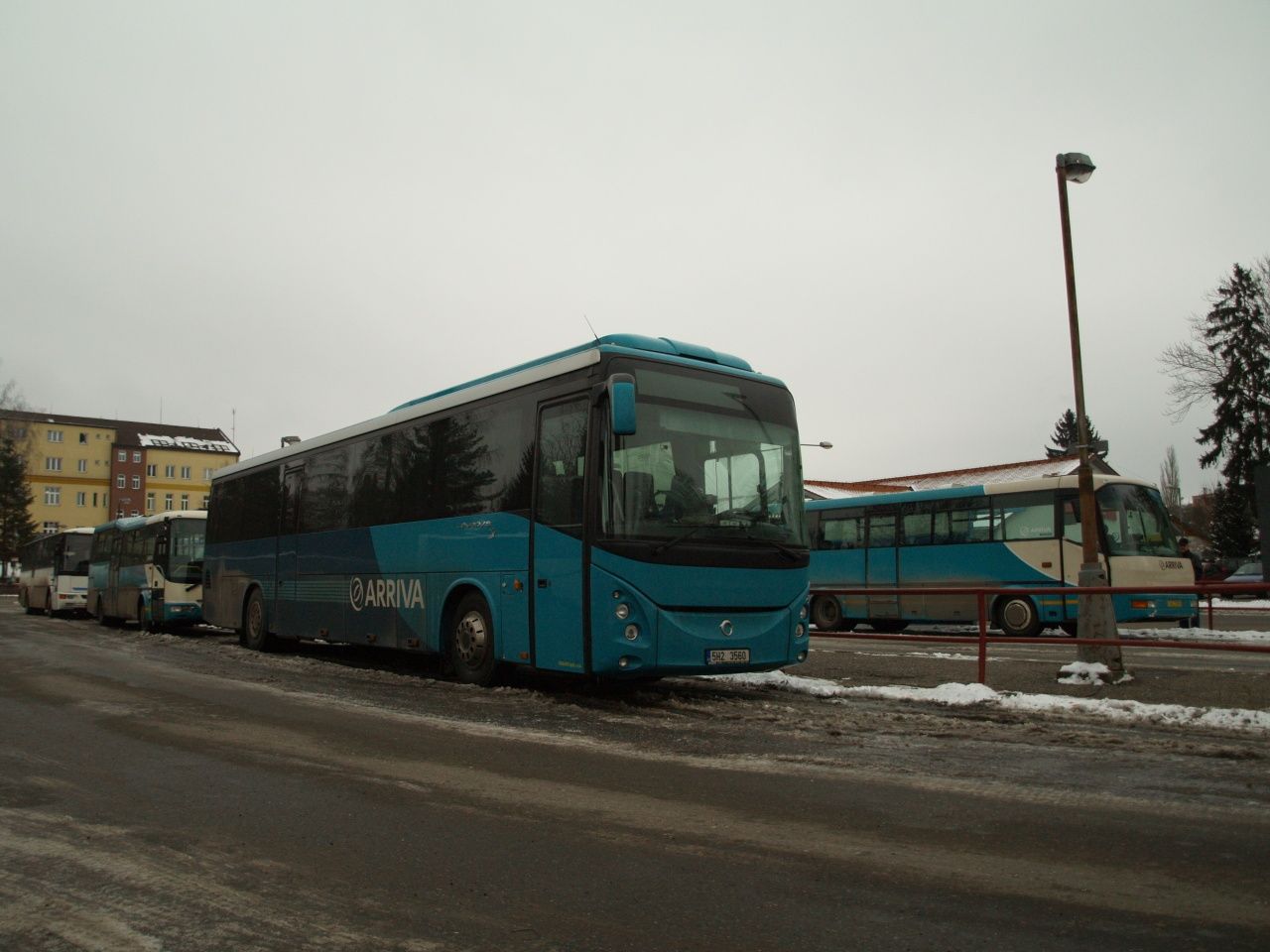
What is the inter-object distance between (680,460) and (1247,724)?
514cm

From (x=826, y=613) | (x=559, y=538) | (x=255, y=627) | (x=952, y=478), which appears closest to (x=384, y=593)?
(x=559, y=538)

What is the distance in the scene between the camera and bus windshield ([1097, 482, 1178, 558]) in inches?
767

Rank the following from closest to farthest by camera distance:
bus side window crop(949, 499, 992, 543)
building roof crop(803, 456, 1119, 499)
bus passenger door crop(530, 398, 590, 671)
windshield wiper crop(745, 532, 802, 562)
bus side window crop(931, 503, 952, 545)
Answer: bus passenger door crop(530, 398, 590, 671), windshield wiper crop(745, 532, 802, 562), bus side window crop(949, 499, 992, 543), bus side window crop(931, 503, 952, 545), building roof crop(803, 456, 1119, 499)

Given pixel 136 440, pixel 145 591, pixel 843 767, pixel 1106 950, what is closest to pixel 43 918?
pixel 1106 950

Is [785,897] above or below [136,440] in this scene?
below

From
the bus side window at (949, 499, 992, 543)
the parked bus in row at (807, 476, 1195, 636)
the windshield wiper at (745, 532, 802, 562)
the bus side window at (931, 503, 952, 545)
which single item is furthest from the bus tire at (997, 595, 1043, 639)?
the windshield wiper at (745, 532, 802, 562)

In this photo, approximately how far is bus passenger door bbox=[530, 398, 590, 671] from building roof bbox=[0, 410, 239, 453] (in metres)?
109

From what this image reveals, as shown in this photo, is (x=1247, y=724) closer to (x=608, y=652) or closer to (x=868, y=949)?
(x=608, y=652)

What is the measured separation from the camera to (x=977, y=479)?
41.4 m

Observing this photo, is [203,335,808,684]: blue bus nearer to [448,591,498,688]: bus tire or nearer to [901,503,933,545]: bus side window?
[448,591,498,688]: bus tire

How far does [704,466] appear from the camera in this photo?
9.70 meters

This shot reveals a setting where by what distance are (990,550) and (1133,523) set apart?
10.2 ft

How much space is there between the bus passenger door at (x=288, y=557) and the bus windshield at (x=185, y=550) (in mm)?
8590

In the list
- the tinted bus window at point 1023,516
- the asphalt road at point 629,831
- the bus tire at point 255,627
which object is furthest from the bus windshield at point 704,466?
the tinted bus window at point 1023,516
